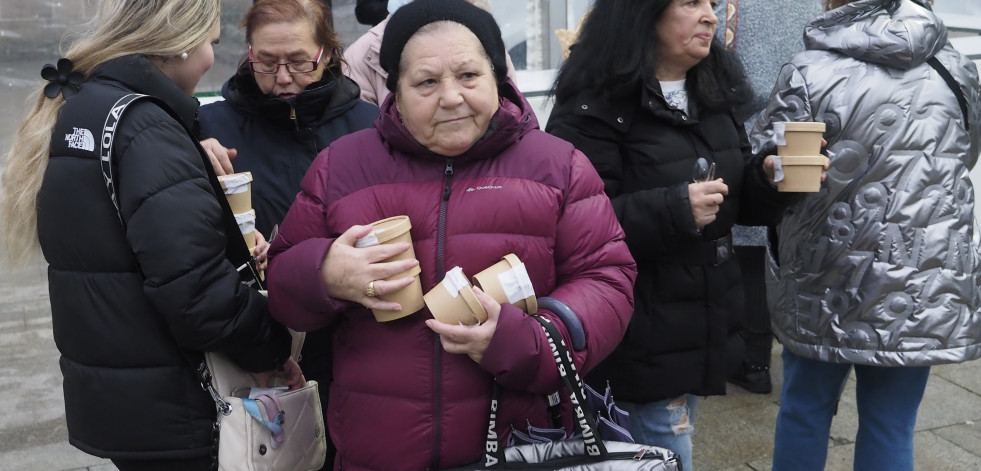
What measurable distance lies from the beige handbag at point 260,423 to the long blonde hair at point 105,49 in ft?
2.01

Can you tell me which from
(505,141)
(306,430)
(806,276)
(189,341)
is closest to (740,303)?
(806,276)

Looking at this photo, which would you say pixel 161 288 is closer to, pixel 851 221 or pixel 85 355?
pixel 85 355

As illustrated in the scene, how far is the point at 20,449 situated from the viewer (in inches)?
177

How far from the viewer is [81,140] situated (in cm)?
240

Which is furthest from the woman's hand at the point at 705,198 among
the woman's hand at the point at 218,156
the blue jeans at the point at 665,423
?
the woman's hand at the point at 218,156

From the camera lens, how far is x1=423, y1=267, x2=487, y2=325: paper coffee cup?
7.08 feet

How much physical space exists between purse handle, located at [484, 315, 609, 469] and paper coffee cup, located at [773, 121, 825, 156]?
3.87ft

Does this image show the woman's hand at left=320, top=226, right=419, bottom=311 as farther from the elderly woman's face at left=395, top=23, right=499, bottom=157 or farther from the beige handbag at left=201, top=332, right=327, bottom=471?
the beige handbag at left=201, top=332, right=327, bottom=471

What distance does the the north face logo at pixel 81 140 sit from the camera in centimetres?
239

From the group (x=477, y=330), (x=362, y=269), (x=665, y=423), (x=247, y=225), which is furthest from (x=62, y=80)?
(x=665, y=423)

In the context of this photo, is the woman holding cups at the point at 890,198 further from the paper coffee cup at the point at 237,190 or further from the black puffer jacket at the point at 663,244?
the paper coffee cup at the point at 237,190

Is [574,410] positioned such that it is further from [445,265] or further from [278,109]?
[278,109]

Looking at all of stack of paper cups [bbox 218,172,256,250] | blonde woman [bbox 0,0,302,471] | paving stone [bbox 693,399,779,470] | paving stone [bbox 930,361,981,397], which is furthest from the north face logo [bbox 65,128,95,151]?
paving stone [bbox 930,361,981,397]

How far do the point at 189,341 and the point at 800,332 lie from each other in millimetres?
1991
